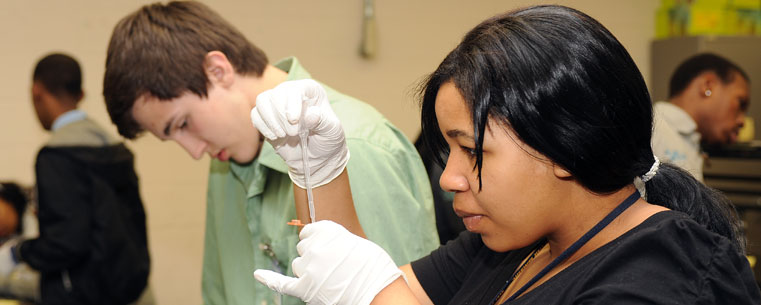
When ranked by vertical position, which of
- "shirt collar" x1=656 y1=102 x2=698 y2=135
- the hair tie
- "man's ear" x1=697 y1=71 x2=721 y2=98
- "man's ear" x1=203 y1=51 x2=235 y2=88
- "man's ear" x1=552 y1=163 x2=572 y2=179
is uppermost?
"man's ear" x1=203 y1=51 x2=235 y2=88

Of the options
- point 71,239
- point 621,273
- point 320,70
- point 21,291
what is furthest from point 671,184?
point 320,70

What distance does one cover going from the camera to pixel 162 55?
1.33 metres

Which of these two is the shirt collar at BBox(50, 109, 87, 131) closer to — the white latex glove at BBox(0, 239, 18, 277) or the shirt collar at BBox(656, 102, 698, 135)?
the white latex glove at BBox(0, 239, 18, 277)

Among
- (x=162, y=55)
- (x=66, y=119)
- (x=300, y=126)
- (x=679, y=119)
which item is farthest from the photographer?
(x=679, y=119)

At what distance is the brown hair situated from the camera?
133cm

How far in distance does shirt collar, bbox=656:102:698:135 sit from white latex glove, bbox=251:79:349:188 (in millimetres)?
2073

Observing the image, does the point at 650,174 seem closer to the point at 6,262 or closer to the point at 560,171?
the point at 560,171

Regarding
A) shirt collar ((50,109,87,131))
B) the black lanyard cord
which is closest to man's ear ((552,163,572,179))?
the black lanyard cord

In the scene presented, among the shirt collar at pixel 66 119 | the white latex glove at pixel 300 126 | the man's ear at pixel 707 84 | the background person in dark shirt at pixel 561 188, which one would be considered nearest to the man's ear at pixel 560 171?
the background person in dark shirt at pixel 561 188

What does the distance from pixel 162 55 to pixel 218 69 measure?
0.39 ft

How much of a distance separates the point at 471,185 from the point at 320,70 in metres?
2.48

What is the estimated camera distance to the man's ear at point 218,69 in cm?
135

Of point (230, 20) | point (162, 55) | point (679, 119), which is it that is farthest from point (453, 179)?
point (230, 20)

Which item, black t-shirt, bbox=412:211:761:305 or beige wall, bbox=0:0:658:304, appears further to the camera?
beige wall, bbox=0:0:658:304
